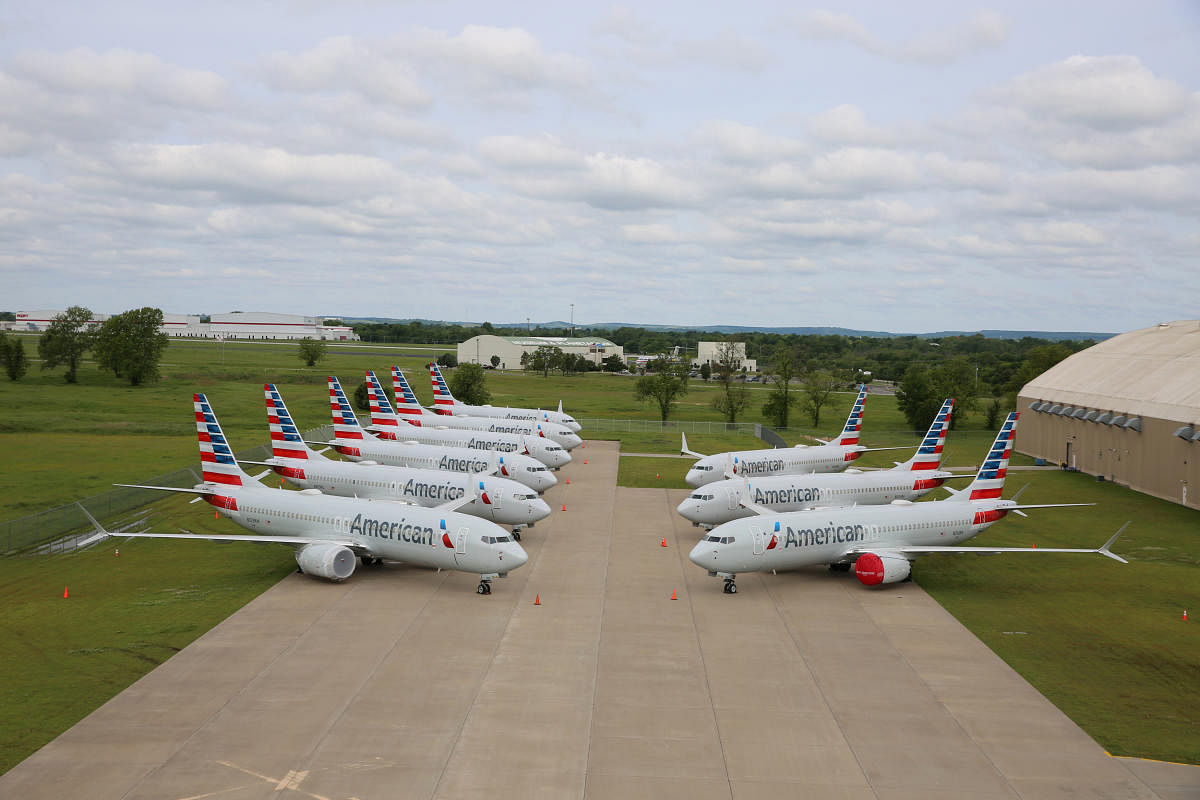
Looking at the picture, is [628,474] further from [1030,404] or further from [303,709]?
[303,709]

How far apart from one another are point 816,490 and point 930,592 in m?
11.5

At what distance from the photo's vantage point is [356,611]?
117 feet

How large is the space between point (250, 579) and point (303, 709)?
53.2 feet

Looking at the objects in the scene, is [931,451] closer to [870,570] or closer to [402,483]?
[870,570]

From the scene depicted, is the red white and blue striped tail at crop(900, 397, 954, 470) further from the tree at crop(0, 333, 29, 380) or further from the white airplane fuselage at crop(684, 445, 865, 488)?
the tree at crop(0, 333, 29, 380)

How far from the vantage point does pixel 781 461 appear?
2478 inches

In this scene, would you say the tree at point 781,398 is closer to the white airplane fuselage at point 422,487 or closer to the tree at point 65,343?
the white airplane fuselage at point 422,487

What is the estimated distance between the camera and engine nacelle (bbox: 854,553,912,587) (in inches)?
1565

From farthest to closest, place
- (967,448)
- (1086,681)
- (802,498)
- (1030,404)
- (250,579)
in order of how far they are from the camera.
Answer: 1. (967,448)
2. (1030,404)
3. (802,498)
4. (250,579)
5. (1086,681)

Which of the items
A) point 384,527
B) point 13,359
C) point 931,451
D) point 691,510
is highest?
point 13,359

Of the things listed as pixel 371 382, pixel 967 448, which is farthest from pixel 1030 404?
pixel 371 382

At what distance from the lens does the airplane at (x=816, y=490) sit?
49.2 meters

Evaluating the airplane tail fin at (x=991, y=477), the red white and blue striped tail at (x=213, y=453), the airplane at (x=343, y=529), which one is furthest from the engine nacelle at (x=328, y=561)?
the airplane tail fin at (x=991, y=477)

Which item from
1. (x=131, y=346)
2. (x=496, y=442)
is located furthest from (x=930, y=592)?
(x=131, y=346)
